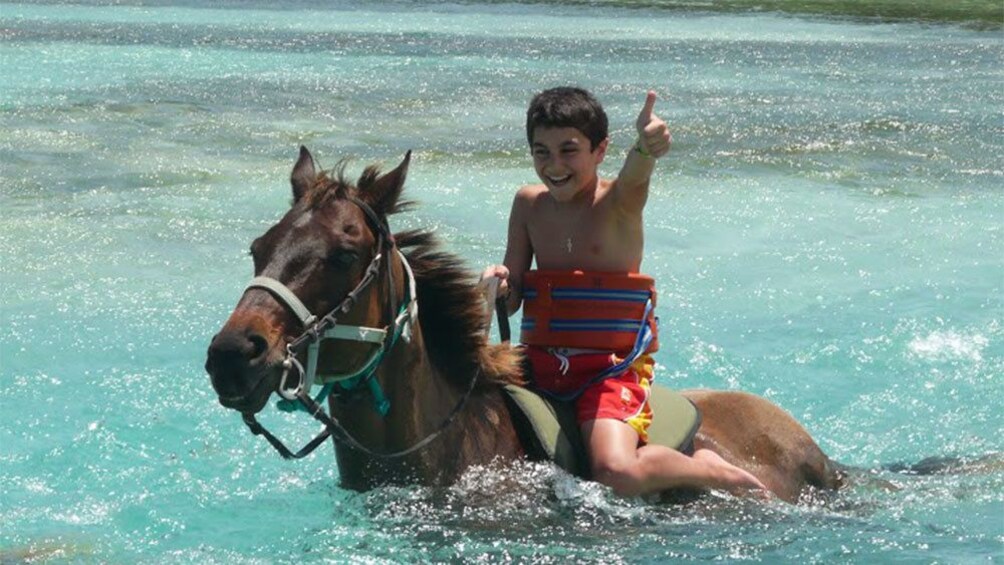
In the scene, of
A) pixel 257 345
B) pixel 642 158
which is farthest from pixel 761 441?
pixel 257 345

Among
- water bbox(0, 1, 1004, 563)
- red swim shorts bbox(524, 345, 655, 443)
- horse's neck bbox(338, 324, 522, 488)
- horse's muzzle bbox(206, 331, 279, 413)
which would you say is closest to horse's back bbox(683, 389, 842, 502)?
water bbox(0, 1, 1004, 563)

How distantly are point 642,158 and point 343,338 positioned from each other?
1.40 m

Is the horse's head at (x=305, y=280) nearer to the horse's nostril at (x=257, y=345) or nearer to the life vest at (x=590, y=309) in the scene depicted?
the horse's nostril at (x=257, y=345)

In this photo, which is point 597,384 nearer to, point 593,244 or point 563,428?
point 563,428

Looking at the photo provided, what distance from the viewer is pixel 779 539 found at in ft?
18.4

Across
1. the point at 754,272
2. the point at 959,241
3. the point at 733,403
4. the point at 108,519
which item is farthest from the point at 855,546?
the point at 959,241

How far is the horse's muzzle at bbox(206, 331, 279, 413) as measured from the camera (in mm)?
4242

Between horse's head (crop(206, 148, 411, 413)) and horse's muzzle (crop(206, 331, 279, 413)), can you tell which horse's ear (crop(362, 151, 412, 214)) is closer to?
horse's head (crop(206, 148, 411, 413))

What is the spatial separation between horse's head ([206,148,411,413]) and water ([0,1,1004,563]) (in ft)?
2.59

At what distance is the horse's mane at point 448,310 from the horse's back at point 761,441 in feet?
3.46

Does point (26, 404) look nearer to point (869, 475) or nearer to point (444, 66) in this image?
point (869, 475)

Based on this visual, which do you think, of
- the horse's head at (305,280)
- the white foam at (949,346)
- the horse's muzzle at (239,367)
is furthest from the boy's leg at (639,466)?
the white foam at (949,346)

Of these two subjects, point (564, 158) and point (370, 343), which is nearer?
point (370, 343)

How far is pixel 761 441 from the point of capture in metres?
6.18
